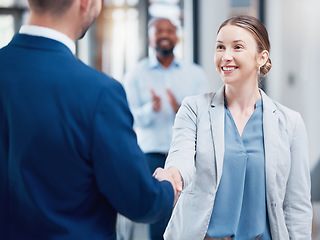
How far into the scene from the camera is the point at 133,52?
5.50 meters

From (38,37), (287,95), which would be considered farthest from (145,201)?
(287,95)

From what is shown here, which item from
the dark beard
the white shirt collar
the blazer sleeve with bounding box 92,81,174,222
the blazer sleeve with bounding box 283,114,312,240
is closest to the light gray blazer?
the blazer sleeve with bounding box 283,114,312,240

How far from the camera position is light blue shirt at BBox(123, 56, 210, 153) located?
300 cm

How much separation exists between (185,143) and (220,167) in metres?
0.12

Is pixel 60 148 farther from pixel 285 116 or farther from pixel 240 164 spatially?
pixel 285 116

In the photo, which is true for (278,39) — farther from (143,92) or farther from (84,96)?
(84,96)

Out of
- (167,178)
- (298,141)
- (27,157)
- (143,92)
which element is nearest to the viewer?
(27,157)

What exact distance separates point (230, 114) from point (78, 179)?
61cm

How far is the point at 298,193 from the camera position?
4.50 ft

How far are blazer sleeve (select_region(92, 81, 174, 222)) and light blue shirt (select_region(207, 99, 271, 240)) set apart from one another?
351mm

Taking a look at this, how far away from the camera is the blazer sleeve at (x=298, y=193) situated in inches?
54.0

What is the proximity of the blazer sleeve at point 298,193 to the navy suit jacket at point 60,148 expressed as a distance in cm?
53

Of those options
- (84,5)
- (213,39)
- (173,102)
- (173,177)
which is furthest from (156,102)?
(213,39)

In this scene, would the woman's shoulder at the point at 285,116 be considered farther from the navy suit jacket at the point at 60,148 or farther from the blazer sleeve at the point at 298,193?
the navy suit jacket at the point at 60,148
